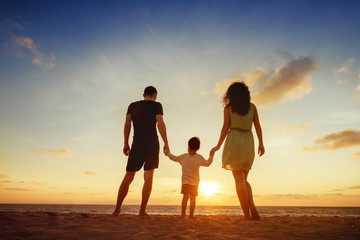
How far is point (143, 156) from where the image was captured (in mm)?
6164

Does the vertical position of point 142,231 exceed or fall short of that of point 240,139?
it falls short

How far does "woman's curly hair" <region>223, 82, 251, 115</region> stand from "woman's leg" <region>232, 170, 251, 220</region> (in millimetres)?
1444

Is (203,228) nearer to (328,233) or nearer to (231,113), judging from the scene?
(328,233)

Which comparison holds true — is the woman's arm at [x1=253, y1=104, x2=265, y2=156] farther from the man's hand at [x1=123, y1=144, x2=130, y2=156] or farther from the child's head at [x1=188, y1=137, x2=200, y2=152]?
the man's hand at [x1=123, y1=144, x2=130, y2=156]

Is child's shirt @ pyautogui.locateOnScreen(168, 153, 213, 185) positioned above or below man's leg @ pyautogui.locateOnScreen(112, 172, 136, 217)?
above

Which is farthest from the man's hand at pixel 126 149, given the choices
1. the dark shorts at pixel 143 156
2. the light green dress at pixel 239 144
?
the light green dress at pixel 239 144

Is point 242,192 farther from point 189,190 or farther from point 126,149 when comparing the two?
point 126,149

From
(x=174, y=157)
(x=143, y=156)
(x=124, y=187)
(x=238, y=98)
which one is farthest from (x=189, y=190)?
(x=238, y=98)

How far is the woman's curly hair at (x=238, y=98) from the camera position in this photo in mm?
5887

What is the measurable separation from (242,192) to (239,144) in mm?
1055

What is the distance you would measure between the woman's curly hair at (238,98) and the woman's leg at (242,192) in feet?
4.74

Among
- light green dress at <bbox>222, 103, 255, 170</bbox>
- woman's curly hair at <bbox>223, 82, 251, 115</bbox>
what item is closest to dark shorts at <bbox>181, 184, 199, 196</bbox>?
light green dress at <bbox>222, 103, 255, 170</bbox>

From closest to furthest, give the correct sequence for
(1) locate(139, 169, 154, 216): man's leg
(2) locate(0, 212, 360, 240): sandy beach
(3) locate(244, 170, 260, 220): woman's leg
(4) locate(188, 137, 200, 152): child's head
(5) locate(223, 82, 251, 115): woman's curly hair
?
(2) locate(0, 212, 360, 240): sandy beach < (3) locate(244, 170, 260, 220): woman's leg < (5) locate(223, 82, 251, 115): woman's curly hair < (1) locate(139, 169, 154, 216): man's leg < (4) locate(188, 137, 200, 152): child's head

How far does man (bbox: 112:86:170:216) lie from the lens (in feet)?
19.9
